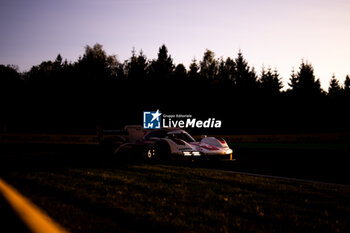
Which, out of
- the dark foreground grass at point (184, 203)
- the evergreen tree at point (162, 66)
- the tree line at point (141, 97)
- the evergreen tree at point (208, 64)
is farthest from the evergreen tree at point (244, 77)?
the dark foreground grass at point (184, 203)

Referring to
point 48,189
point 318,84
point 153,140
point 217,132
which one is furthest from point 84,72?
point 48,189

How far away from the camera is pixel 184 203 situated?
5.92 meters

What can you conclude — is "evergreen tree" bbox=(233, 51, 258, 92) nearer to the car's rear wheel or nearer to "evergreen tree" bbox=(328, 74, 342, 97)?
"evergreen tree" bbox=(328, 74, 342, 97)

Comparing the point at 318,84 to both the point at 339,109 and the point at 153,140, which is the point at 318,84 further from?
the point at 153,140

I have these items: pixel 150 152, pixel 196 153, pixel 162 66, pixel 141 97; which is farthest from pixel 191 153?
pixel 162 66

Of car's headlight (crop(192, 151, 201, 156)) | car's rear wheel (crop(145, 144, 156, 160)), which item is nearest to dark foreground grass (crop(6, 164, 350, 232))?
car's headlight (crop(192, 151, 201, 156))

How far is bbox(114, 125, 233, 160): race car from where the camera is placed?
13.0 m

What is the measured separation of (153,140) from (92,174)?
4.36 m

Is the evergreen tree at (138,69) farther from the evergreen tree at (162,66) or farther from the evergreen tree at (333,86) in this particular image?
the evergreen tree at (333,86)

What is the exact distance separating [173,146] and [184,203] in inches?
276

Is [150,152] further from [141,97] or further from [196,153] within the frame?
[141,97]

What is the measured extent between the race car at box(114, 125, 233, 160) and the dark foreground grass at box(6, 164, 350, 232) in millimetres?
3446

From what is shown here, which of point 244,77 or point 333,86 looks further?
point 333,86

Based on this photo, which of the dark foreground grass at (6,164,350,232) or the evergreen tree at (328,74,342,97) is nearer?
the dark foreground grass at (6,164,350,232)
